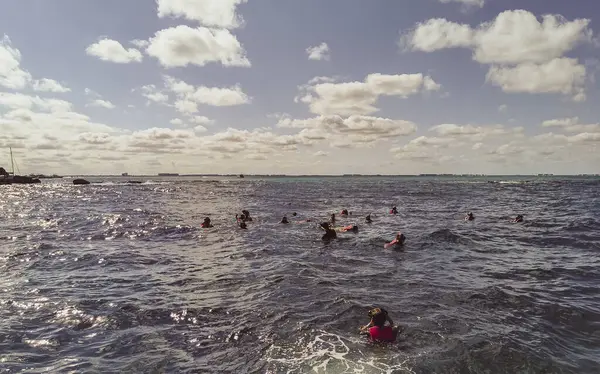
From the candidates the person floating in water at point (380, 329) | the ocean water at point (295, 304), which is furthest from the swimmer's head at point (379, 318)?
the ocean water at point (295, 304)

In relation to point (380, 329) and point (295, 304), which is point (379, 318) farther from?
point (295, 304)

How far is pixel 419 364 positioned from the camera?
914cm

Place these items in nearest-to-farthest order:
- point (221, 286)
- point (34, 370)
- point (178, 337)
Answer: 1. point (34, 370)
2. point (178, 337)
3. point (221, 286)

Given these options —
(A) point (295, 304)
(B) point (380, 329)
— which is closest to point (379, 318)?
(B) point (380, 329)

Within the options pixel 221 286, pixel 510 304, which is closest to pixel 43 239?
pixel 221 286

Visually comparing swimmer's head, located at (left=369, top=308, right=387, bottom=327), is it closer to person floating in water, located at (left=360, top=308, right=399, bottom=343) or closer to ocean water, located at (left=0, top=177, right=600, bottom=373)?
person floating in water, located at (left=360, top=308, right=399, bottom=343)

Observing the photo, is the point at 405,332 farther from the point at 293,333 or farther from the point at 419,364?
the point at 293,333

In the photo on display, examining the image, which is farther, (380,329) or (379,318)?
(379,318)

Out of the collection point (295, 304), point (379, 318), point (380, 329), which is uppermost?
point (379, 318)

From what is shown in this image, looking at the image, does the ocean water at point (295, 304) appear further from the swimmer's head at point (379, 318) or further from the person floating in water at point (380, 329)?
the swimmer's head at point (379, 318)

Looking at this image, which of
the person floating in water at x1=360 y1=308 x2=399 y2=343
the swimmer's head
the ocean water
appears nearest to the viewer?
the ocean water

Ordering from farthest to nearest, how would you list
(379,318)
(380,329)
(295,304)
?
1. (295,304)
2. (379,318)
3. (380,329)

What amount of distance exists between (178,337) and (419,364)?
21.8 ft

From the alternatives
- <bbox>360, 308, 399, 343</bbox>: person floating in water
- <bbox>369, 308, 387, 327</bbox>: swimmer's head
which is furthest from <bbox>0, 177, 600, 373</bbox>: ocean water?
<bbox>369, 308, 387, 327</bbox>: swimmer's head
